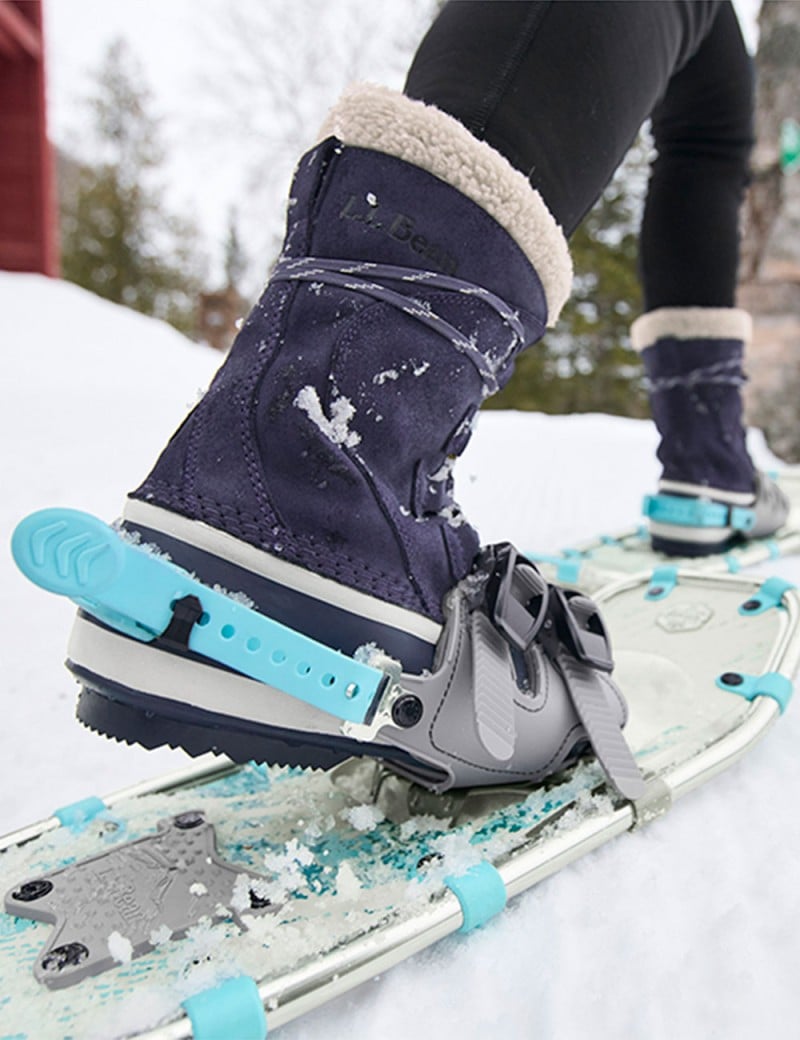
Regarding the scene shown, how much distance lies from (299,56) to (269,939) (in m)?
13.5

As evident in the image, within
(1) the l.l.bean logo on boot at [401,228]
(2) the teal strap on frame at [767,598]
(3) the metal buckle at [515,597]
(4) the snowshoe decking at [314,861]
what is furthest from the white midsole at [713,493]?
(1) the l.l.bean logo on boot at [401,228]

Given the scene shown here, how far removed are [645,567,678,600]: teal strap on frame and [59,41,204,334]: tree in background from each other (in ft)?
47.9

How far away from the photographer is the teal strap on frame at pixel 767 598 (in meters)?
1.08

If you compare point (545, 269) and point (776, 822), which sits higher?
point (545, 269)

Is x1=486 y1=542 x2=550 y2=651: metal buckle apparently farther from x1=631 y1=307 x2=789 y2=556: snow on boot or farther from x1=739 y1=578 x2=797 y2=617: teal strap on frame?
x1=631 y1=307 x2=789 y2=556: snow on boot

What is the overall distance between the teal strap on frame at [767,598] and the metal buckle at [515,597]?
1.62 ft

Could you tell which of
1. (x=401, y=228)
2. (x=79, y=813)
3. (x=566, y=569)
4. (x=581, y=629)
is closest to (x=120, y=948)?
(x=79, y=813)

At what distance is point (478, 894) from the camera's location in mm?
601

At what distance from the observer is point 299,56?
11.9 m

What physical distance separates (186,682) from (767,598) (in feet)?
2.72

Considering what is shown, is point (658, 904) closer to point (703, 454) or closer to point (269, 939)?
point (269, 939)

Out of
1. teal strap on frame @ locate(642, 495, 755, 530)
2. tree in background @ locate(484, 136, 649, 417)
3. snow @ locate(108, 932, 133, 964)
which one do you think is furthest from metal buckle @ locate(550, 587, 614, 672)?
tree in background @ locate(484, 136, 649, 417)

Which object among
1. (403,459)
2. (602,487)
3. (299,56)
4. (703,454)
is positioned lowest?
(602,487)

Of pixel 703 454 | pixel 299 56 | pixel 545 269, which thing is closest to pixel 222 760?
pixel 545 269
